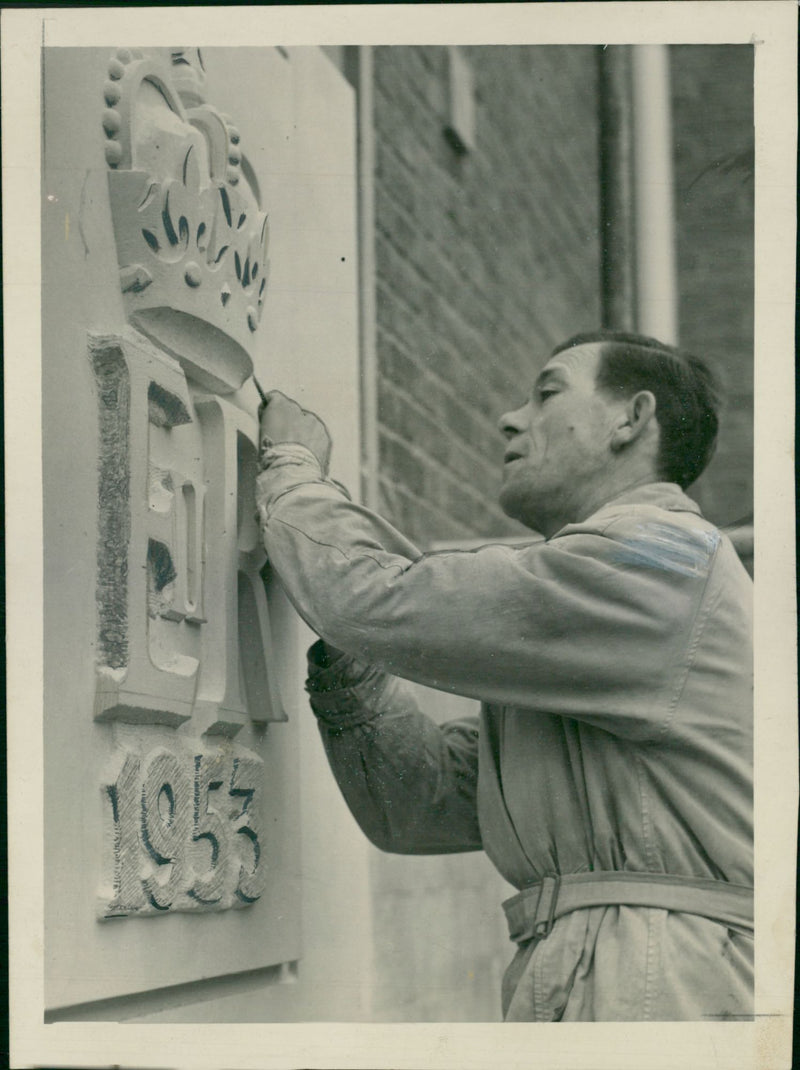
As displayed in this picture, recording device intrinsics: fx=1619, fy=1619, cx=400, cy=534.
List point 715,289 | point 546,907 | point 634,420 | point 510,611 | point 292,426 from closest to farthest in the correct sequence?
point 510,611 < point 546,907 < point 292,426 < point 634,420 < point 715,289

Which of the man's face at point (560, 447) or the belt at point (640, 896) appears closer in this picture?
the belt at point (640, 896)

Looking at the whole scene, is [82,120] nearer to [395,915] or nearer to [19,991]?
[19,991]

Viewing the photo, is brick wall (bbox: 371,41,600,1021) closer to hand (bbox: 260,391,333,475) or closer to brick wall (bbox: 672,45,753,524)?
brick wall (bbox: 672,45,753,524)

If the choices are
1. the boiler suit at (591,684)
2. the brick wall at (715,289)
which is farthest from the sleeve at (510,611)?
the brick wall at (715,289)

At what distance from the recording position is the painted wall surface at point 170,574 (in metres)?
1.99

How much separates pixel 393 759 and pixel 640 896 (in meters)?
0.49

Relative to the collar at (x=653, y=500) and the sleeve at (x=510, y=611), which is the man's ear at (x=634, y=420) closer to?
the collar at (x=653, y=500)

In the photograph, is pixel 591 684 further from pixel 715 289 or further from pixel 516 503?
pixel 715 289

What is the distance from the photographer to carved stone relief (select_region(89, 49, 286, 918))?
6.63 feet

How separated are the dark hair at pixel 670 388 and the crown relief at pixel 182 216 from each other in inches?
20.8

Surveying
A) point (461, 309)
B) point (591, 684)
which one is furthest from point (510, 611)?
point (461, 309)

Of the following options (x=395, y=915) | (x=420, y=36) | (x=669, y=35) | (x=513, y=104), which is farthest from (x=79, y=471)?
(x=513, y=104)

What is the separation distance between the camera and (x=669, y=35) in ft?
7.66

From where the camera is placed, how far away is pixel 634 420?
2.43 metres
